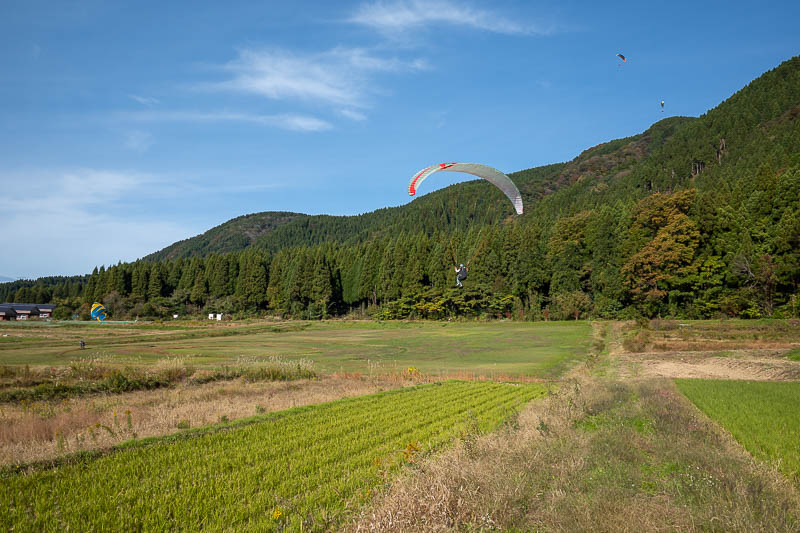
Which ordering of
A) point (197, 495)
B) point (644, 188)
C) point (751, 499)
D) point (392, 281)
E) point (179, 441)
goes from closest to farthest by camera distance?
1. point (751, 499)
2. point (197, 495)
3. point (179, 441)
4. point (392, 281)
5. point (644, 188)

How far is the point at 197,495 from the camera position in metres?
6.92

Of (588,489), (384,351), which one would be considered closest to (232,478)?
(588,489)

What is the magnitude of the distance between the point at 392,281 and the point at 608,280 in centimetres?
3679

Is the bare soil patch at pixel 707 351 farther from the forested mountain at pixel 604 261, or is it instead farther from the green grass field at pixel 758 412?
the forested mountain at pixel 604 261

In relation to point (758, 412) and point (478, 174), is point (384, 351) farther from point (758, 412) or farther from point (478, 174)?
point (758, 412)

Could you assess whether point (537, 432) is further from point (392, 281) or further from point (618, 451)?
point (392, 281)

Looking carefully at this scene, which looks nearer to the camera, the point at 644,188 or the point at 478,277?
the point at 478,277

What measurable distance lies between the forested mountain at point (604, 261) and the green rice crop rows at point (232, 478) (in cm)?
4715

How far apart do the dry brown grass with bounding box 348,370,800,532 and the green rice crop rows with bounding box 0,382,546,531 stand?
4.27 ft

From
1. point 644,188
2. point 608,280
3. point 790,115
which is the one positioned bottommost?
point 608,280

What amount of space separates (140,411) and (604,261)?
198 ft

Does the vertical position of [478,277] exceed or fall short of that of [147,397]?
it exceeds it

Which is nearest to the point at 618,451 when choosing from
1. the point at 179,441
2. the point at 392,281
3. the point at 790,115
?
the point at 179,441

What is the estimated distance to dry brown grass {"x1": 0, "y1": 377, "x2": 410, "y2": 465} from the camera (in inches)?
388
